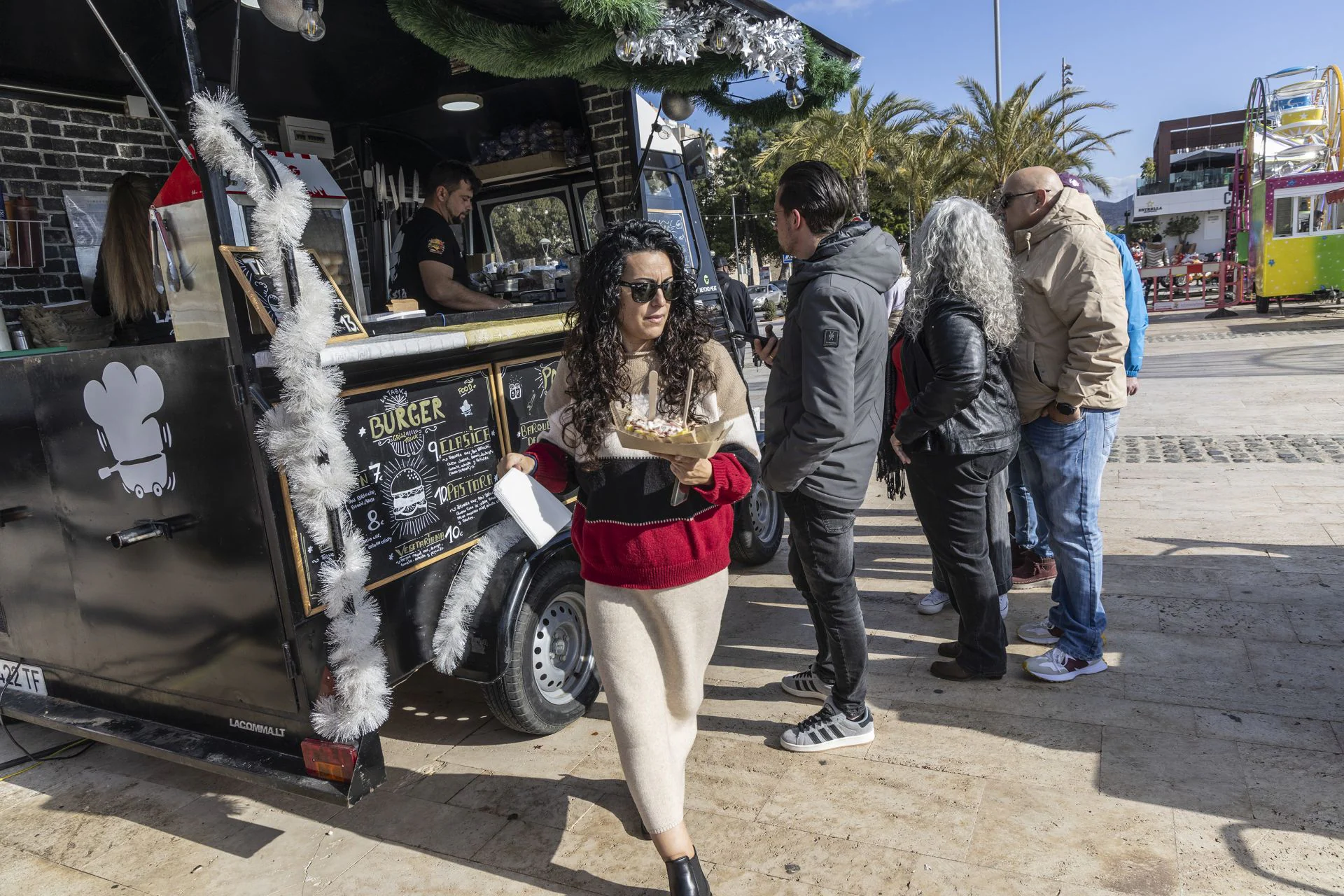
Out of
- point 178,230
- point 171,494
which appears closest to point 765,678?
point 171,494

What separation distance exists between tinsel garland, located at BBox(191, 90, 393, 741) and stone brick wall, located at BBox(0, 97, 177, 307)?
2737 mm

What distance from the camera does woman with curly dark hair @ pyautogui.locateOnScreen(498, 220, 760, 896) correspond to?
2.33m

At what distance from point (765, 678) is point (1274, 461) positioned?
497cm

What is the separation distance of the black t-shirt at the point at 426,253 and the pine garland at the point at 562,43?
91 centimetres

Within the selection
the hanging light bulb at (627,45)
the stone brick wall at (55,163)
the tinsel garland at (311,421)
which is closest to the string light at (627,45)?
the hanging light bulb at (627,45)

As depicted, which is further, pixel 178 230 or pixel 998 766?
pixel 998 766

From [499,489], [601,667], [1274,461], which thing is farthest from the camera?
[1274,461]

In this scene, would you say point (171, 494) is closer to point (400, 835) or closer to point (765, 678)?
point (400, 835)

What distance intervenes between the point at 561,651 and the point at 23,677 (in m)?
2.12

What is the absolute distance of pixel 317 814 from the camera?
3119 millimetres

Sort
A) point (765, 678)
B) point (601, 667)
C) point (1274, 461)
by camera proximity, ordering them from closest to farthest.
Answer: point (601, 667) → point (765, 678) → point (1274, 461)

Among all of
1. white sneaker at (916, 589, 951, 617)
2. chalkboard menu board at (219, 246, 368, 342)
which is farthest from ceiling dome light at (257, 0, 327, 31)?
white sneaker at (916, 589, 951, 617)

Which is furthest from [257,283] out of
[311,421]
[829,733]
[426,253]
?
[829,733]

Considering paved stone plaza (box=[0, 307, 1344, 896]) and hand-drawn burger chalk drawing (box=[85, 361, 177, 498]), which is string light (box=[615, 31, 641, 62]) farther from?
paved stone plaza (box=[0, 307, 1344, 896])
